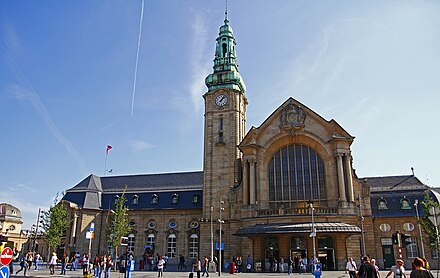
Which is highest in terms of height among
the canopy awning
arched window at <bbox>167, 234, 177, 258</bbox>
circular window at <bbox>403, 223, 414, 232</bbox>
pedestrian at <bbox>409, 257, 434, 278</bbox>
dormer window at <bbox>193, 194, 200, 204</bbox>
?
dormer window at <bbox>193, 194, 200, 204</bbox>

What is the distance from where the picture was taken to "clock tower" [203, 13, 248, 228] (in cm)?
4641

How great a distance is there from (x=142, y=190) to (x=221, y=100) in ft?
65.5

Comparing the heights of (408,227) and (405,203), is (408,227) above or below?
below

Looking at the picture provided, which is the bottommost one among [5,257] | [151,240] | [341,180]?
[5,257]

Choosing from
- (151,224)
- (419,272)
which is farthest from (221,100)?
(419,272)

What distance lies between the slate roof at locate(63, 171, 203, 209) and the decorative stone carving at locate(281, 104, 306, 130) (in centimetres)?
1762

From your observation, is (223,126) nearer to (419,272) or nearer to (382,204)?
(382,204)

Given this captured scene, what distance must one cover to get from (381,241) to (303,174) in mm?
11388

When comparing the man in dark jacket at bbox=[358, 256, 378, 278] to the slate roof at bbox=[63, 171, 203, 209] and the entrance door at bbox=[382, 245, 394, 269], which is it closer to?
the entrance door at bbox=[382, 245, 394, 269]

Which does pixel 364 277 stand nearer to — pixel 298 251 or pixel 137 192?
pixel 298 251

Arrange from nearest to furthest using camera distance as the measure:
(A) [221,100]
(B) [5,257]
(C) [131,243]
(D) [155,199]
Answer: (B) [5,257] → (A) [221,100] → (C) [131,243] → (D) [155,199]

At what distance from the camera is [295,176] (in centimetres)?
4209

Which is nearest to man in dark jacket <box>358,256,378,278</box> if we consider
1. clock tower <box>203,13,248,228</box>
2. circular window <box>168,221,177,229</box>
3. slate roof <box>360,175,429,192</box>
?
clock tower <box>203,13,248,228</box>

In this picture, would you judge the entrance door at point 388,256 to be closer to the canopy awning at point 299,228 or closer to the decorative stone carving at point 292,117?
the canopy awning at point 299,228
